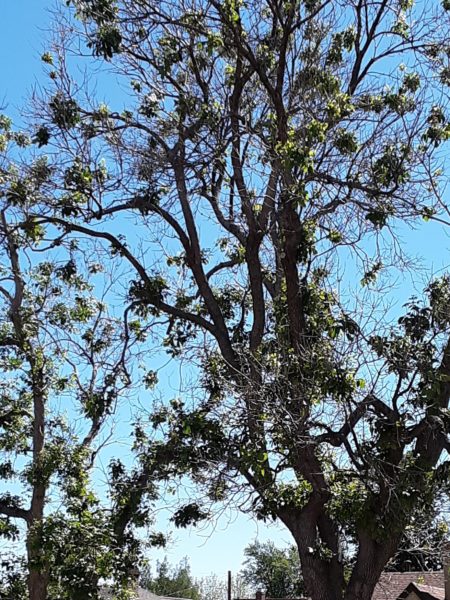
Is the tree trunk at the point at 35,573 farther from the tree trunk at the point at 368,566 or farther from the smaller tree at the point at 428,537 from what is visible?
the smaller tree at the point at 428,537

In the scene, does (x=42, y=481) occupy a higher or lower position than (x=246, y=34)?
lower

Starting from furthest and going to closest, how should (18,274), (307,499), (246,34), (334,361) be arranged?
(18,274), (246,34), (307,499), (334,361)

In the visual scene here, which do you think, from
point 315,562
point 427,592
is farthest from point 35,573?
point 427,592

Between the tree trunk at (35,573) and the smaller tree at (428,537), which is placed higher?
the tree trunk at (35,573)

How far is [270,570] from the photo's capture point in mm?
50125

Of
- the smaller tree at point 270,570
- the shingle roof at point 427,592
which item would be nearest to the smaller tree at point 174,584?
the smaller tree at point 270,570

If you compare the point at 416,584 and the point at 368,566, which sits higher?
the point at 416,584

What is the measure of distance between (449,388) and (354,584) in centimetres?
249

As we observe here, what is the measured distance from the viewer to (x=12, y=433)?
15516 millimetres

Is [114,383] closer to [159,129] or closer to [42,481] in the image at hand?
[42,481]

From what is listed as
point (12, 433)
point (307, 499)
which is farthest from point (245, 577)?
point (307, 499)

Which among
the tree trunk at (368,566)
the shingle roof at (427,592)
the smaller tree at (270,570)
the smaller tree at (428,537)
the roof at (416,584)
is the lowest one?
the tree trunk at (368,566)

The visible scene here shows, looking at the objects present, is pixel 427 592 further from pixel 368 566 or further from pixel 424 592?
pixel 368 566

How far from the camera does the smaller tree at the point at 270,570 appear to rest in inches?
1831
